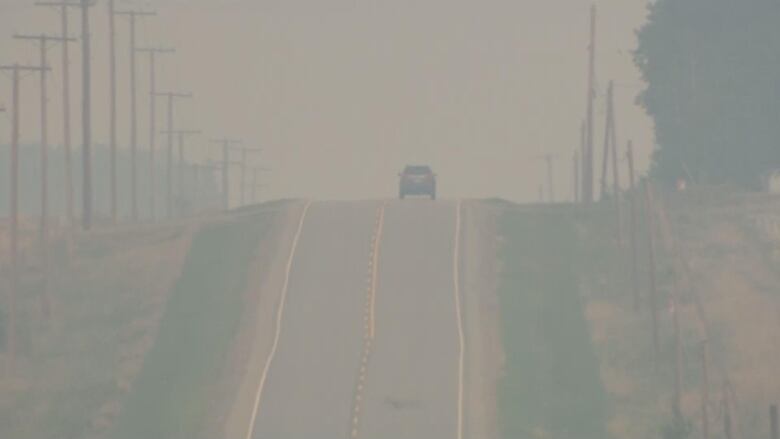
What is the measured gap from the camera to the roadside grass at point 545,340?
7481 centimetres

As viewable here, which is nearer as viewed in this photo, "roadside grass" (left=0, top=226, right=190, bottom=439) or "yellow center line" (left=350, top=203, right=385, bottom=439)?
"yellow center line" (left=350, top=203, right=385, bottom=439)

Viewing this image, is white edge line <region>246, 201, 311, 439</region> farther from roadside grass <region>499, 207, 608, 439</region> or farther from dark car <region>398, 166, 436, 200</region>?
dark car <region>398, 166, 436, 200</region>

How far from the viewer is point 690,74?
432 feet

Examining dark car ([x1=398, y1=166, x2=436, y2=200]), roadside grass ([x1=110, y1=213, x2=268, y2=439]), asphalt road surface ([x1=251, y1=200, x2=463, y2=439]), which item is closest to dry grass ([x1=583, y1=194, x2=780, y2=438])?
asphalt road surface ([x1=251, y1=200, x2=463, y2=439])

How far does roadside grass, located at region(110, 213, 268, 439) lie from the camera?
248ft

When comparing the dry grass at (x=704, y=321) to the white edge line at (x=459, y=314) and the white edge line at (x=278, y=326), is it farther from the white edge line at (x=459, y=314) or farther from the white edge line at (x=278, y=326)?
the white edge line at (x=278, y=326)

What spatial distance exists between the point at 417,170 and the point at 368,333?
39.9 meters

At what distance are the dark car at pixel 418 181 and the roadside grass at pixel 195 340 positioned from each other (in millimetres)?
15414

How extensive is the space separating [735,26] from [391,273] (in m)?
40.8

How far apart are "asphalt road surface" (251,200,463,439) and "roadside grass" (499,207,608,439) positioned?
2.06 metres

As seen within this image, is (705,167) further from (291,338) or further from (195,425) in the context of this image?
(195,425)

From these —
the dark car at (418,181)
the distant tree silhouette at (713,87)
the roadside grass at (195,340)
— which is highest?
the distant tree silhouette at (713,87)

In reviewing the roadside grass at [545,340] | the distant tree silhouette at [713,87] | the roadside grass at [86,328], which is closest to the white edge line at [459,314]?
the roadside grass at [545,340]

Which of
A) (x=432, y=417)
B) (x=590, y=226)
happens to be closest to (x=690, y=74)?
(x=590, y=226)
